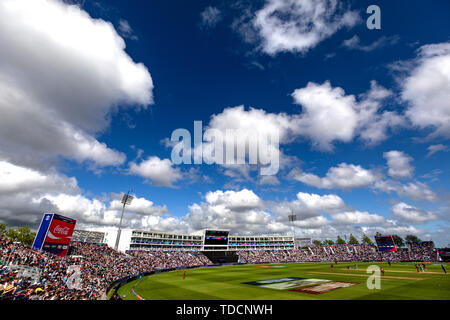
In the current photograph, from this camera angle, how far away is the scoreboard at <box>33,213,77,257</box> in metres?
43.7

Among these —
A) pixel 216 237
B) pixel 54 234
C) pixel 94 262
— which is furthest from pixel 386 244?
pixel 54 234

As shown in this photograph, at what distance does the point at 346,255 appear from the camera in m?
98.8

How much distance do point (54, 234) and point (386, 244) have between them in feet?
380

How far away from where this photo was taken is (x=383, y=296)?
25.0 metres

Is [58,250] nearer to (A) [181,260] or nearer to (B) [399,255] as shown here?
(A) [181,260]

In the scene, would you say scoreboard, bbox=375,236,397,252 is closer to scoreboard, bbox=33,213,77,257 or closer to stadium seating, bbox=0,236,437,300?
stadium seating, bbox=0,236,437,300

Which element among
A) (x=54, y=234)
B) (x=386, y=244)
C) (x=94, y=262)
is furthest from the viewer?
(x=386, y=244)

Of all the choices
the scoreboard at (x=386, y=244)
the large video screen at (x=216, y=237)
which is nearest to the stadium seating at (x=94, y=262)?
the scoreboard at (x=386, y=244)

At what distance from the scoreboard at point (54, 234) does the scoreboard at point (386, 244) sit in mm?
112658

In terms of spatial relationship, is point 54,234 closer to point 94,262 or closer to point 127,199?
point 94,262

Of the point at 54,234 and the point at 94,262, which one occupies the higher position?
the point at 54,234

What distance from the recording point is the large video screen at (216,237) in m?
111

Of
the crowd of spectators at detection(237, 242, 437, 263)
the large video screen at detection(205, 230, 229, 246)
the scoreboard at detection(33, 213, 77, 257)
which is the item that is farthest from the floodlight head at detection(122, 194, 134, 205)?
the crowd of spectators at detection(237, 242, 437, 263)

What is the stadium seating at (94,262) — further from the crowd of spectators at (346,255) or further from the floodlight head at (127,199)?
the floodlight head at (127,199)
